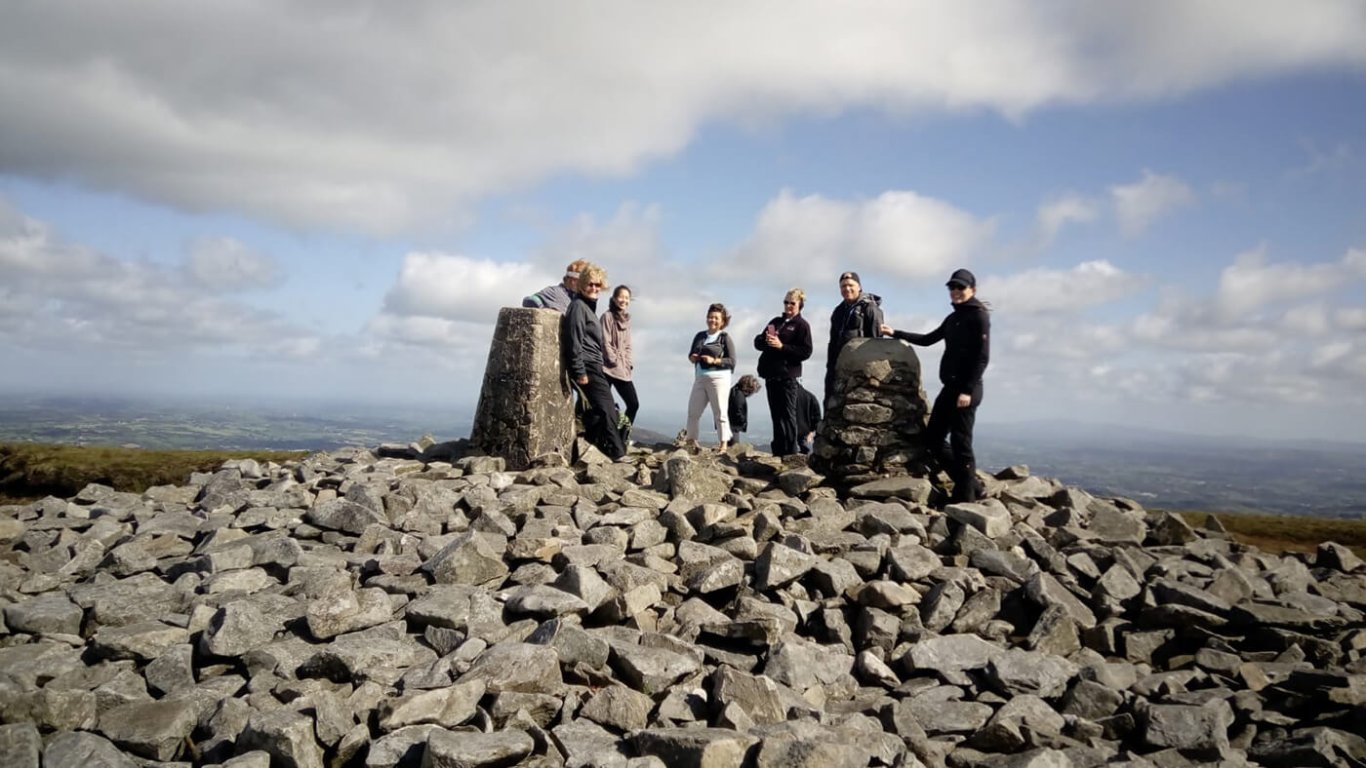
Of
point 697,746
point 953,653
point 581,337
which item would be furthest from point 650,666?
point 581,337

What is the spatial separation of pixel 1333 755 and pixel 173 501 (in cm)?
1346

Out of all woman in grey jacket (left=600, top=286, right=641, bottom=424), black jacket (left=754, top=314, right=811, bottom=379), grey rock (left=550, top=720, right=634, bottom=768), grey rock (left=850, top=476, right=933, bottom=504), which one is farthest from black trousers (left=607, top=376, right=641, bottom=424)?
grey rock (left=550, top=720, right=634, bottom=768)

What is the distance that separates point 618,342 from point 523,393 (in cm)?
214

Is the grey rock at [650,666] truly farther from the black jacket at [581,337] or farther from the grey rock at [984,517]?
the black jacket at [581,337]

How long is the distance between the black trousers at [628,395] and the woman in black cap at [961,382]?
17.7 feet

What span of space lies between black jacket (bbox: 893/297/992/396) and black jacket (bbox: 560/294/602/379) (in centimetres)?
570

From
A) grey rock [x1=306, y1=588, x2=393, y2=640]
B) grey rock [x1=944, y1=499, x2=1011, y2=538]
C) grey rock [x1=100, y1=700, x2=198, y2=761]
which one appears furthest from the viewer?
grey rock [x1=944, y1=499, x2=1011, y2=538]

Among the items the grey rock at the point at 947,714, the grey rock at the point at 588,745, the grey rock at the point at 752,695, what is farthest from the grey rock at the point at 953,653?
the grey rock at the point at 588,745

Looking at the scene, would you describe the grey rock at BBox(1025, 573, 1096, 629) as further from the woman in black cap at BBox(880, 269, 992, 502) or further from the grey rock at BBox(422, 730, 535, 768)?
the grey rock at BBox(422, 730, 535, 768)

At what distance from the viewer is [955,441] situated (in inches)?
423

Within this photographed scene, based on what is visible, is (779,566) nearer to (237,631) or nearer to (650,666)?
(650,666)

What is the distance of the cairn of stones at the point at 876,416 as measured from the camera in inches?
449

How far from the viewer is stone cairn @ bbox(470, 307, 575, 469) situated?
1227 cm

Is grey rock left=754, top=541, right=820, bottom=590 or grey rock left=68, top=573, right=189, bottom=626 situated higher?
grey rock left=754, top=541, right=820, bottom=590
